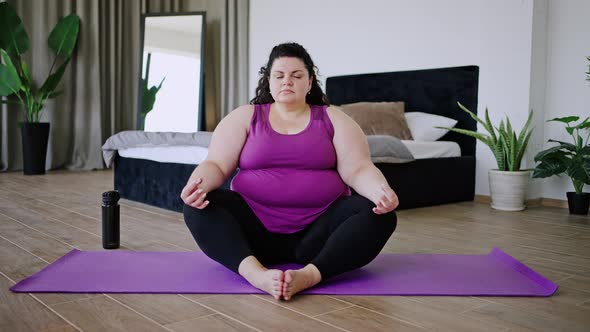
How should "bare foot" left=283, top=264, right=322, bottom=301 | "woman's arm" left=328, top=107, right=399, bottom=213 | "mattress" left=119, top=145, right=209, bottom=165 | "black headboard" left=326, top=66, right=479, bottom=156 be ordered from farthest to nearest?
"black headboard" left=326, top=66, right=479, bottom=156 < "mattress" left=119, top=145, right=209, bottom=165 < "woman's arm" left=328, top=107, right=399, bottom=213 < "bare foot" left=283, top=264, right=322, bottom=301

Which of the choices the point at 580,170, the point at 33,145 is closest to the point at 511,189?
the point at 580,170

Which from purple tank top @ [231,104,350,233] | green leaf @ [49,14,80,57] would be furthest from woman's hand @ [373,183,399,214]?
green leaf @ [49,14,80,57]

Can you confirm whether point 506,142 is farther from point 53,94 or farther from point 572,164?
point 53,94

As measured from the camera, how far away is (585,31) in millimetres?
3510

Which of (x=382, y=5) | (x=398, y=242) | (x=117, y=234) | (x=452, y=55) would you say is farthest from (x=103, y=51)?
(x=398, y=242)

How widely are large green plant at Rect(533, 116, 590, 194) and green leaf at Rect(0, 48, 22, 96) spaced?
4.52 metres

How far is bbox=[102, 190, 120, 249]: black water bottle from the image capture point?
2.20 m

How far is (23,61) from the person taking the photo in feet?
18.1

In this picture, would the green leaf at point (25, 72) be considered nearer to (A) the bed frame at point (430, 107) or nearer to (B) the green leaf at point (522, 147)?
(A) the bed frame at point (430, 107)

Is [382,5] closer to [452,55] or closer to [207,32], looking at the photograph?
[452,55]

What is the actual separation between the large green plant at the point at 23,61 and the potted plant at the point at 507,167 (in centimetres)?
407

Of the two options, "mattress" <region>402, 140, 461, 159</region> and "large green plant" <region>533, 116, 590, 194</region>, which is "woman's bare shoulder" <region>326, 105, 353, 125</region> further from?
"large green plant" <region>533, 116, 590, 194</region>

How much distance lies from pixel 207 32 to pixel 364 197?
16.3 feet

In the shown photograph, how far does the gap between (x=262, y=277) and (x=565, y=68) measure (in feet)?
9.69
